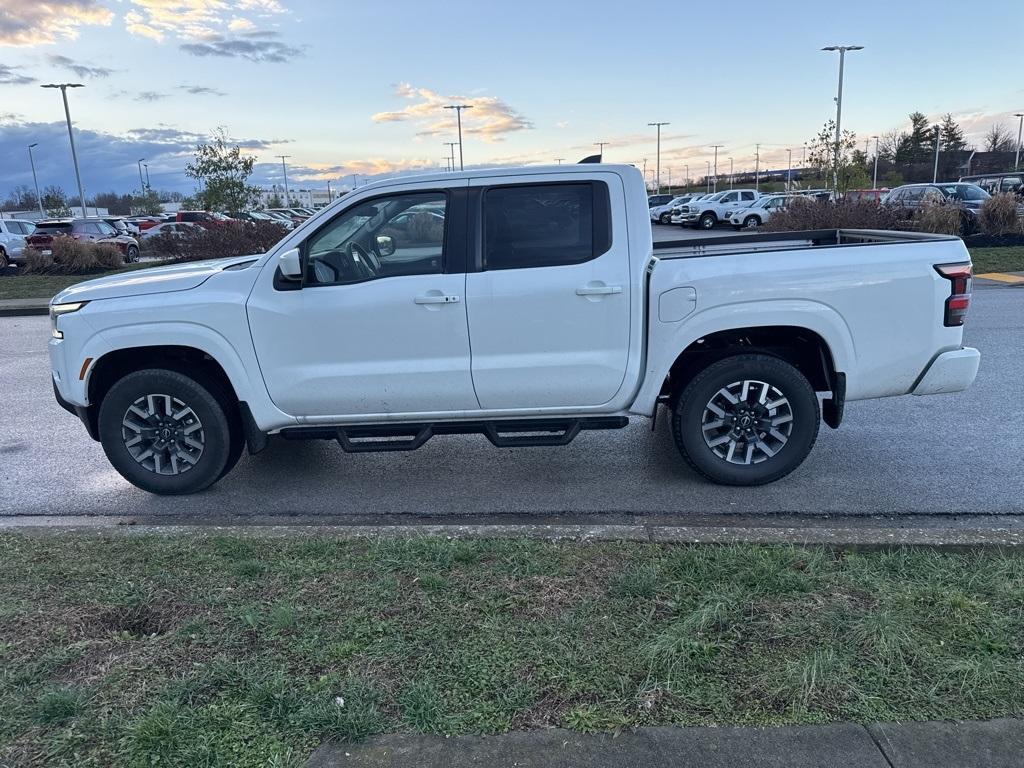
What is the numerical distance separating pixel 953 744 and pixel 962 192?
26.8m

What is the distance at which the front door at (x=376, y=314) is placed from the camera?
15.6 ft

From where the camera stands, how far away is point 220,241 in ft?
72.0

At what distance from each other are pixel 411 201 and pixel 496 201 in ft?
1.75

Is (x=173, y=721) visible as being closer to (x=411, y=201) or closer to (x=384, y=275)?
(x=384, y=275)

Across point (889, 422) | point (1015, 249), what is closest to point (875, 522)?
point (889, 422)

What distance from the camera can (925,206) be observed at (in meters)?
20.5

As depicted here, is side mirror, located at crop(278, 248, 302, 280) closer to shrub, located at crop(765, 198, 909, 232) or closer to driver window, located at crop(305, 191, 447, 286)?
driver window, located at crop(305, 191, 447, 286)

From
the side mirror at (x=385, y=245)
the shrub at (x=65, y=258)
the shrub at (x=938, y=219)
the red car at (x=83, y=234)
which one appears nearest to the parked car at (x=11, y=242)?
the red car at (x=83, y=234)

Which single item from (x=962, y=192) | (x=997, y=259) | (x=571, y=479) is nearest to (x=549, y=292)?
(x=571, y=479)

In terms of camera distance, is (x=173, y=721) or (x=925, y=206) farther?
(x=925, y=206)

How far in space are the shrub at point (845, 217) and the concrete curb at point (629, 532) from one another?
621 inches

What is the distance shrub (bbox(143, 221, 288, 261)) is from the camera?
2180cm

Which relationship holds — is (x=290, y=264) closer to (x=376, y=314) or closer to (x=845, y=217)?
(x=376, y=314)

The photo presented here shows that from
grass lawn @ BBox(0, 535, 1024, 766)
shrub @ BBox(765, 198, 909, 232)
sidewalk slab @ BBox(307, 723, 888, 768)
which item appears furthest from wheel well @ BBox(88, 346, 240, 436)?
shrub @ BBox(765, 198, 909, 232)
